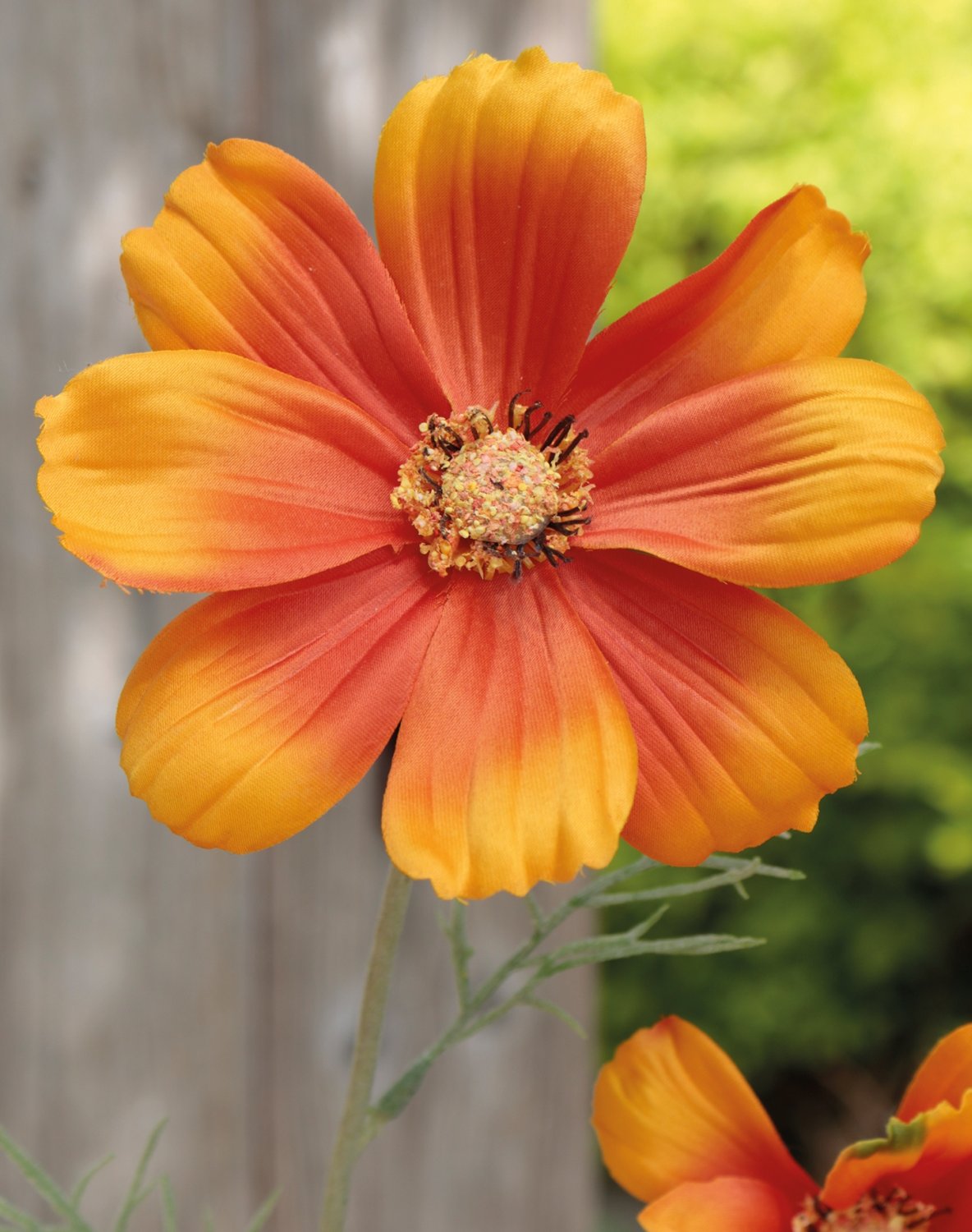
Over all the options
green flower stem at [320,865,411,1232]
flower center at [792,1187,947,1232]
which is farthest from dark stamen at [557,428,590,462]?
flower center at [792,1187,947,1232]

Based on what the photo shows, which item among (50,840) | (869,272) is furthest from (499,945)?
(869,272)

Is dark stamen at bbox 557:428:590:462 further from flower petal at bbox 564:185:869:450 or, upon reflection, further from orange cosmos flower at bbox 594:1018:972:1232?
orange cosmos flower at bbox 594:1018:972:1232

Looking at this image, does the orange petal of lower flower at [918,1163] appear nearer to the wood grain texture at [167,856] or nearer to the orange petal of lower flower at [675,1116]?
the orange petal of lower flower at [675,1116]

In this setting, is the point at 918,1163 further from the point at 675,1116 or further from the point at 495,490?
the point at 495,490

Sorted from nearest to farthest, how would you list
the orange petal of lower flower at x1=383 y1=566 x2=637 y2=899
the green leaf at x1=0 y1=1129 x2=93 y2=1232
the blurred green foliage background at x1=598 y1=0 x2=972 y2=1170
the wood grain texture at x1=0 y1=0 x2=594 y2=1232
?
1. the orange petal of lower flower at x1=383 y1=566 x2=637 y2=899
2. the green leaf at x1=0 y1=1129 x2=93 y2=1232
3. the wood grain texture at x1=0 y1=0 x2=594 y2=1232
4. the blurred green foliage background at x1=598 y1=0 x2=972 y2=1170

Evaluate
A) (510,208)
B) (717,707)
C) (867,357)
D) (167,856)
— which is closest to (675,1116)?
(717,707)

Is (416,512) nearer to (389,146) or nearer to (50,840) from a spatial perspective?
(389,146)

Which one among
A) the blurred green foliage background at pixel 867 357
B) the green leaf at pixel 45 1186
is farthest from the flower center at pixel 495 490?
the blurred green foliage background at pixel 867 357

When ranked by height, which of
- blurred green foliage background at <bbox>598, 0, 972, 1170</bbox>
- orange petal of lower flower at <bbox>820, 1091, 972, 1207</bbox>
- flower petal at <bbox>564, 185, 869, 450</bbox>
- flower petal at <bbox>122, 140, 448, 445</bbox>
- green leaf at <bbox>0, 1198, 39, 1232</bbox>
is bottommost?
orange petal of lower flower at <bbox>820, 1091, 972, 1207</bbox>
